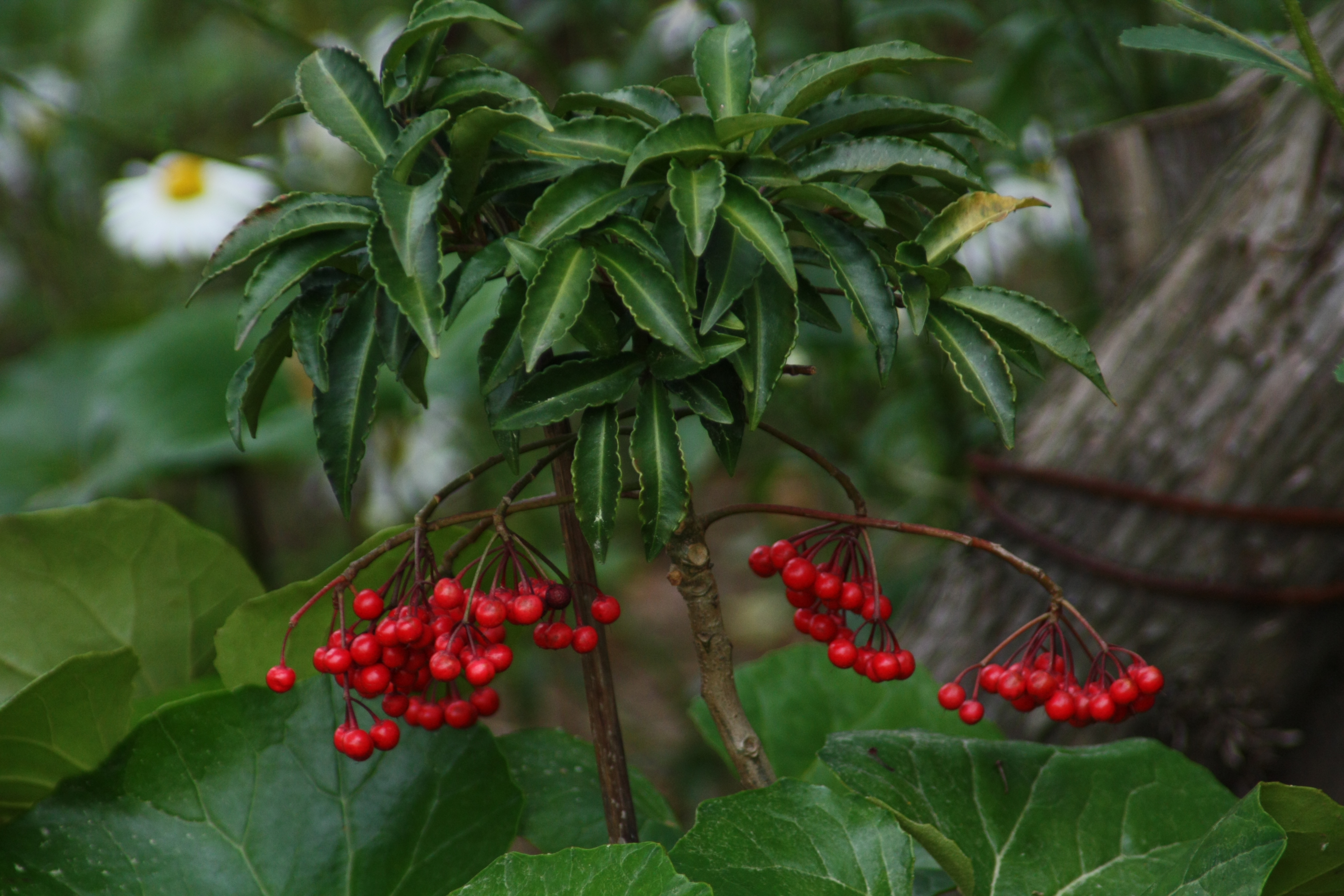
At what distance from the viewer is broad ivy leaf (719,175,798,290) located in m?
0.55

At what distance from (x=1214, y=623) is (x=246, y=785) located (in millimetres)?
1036

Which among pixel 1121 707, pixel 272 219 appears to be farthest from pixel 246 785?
pixel 1121 707

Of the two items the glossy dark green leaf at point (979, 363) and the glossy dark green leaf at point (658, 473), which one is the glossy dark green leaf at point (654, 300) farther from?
the glossy dark green leaf at point (979, 363)

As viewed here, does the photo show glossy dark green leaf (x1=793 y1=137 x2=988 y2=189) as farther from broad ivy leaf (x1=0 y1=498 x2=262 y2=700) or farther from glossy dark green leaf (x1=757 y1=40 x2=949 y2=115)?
broad ivy leaf (x1=0 y1=498 x2=262 y2=700)

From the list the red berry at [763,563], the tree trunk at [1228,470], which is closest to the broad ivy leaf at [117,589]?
the red berry at [763,563]

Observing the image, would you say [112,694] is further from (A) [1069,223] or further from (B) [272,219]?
(A) [1069,223]

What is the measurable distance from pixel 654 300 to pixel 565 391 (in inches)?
3.3

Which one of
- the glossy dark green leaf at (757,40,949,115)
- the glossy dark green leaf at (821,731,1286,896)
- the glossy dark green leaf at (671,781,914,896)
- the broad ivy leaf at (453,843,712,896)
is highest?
the glossy dark green leaf at (757,40,949,115)

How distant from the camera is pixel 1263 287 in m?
1.21

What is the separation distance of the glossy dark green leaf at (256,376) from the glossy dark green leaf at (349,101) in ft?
0.38

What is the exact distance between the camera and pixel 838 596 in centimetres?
69

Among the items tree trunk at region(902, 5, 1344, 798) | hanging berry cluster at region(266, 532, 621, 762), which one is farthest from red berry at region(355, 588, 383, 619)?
tree trunk at region(902, 5, 1344, 798)

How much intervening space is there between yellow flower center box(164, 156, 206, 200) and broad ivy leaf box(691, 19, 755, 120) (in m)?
2.26

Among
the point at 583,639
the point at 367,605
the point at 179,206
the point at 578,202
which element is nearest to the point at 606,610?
the point at 583,639
